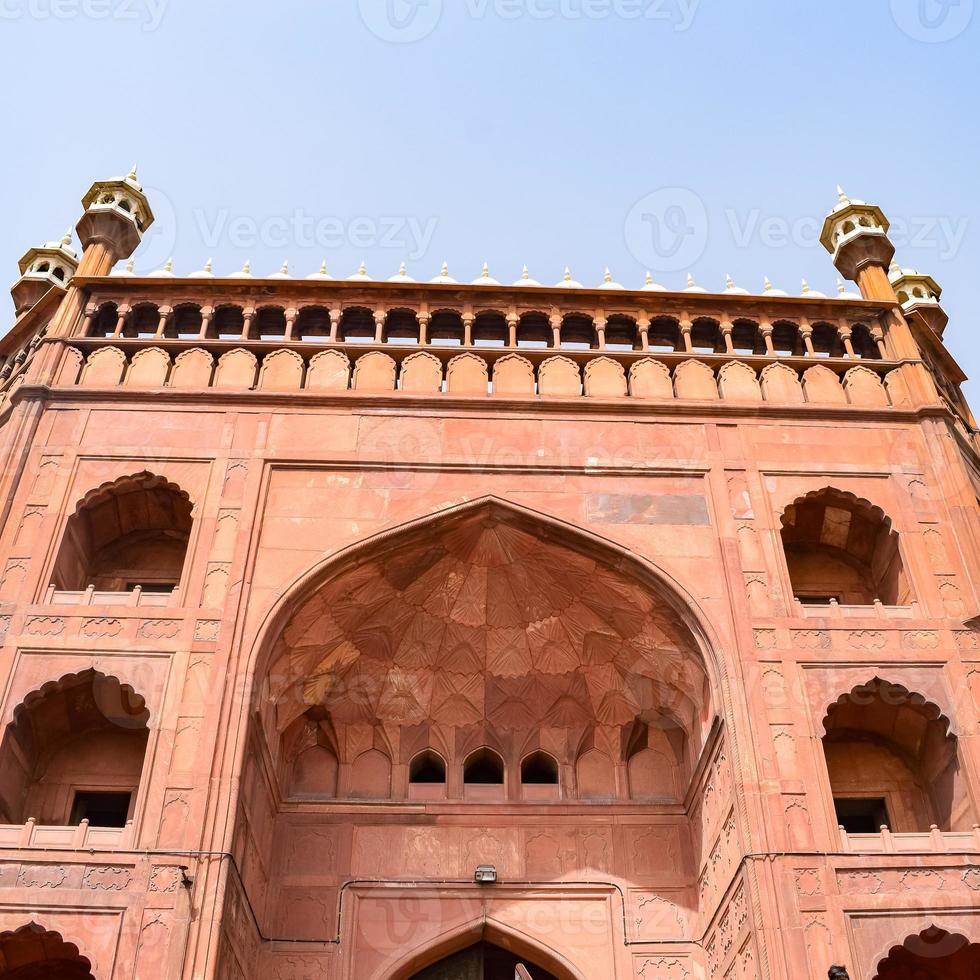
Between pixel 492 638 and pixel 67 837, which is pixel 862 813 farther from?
pixel 67 837

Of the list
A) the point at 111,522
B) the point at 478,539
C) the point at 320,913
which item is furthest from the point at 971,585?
the point at 111,522

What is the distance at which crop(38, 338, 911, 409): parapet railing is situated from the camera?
1386cm

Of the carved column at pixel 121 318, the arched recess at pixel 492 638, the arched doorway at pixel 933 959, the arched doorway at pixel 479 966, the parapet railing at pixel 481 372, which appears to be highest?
the carved column at pixel 121 318

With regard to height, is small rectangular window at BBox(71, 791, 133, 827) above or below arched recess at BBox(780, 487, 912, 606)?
below

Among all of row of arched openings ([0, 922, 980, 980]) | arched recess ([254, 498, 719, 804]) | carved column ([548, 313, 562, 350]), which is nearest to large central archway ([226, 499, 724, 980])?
arched recess ([254, 498, 719, 804])

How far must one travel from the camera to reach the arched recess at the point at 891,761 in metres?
11.3

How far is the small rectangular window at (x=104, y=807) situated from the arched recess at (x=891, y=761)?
7.40 m

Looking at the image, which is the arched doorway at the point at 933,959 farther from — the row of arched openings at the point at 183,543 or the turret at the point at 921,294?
the turret at the point at 921,294

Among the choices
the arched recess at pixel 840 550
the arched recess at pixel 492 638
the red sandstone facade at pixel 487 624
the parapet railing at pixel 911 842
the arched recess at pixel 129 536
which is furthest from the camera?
the arched recess at pixel 840 550

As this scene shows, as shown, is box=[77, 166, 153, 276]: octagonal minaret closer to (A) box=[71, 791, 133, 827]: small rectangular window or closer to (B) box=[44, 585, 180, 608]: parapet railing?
(B) box=[44, 585, 180, 608]: parapet railing

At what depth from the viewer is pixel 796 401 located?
13953mm

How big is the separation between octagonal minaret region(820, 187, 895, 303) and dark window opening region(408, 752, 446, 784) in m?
8.21

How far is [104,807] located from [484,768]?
4.37 m

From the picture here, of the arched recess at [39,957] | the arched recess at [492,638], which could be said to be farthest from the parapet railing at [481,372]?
the arched recess at [39,957]
